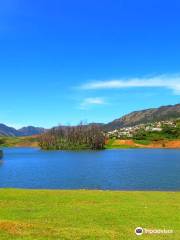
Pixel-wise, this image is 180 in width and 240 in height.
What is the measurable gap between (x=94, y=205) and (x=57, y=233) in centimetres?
1236

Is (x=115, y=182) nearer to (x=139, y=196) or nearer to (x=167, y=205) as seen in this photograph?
(x=139, y=196)

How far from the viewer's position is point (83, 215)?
29438mm

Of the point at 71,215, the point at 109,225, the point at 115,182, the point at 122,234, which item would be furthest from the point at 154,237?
the point at 115,182

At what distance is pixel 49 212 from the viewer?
3078 centimetres

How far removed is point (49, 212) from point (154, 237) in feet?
35.9

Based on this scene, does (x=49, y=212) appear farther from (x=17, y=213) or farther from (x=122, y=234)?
(x=122, y=234)

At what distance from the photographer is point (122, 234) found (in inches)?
899

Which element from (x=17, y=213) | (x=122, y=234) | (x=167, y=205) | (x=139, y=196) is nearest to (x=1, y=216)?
(x=17, y=213)

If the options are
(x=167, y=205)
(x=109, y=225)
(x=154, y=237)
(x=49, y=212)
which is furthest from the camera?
(x=167, y=205)

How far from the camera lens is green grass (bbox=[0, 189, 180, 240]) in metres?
22.4

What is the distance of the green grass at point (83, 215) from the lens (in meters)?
22.4

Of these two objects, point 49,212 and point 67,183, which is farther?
point 67,183

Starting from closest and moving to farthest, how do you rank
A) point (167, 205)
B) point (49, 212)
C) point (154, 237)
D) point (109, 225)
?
point (154, 237) → point (109, 225) → point (49, 212) → point (167, 205)

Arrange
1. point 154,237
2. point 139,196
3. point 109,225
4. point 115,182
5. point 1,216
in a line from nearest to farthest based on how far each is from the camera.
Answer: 1. point 154,237
2. point 109,225
3. point 1,216
4. point 139,196
5. point 115,182
